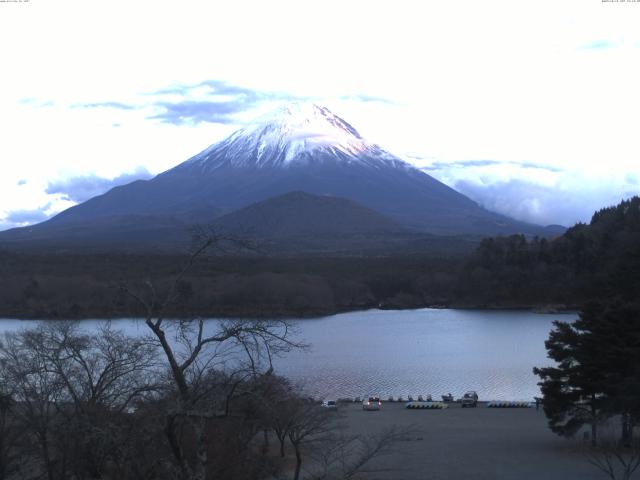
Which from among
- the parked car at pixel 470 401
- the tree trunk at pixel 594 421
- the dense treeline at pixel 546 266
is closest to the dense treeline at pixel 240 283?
the dense treeline at pixel 546 266

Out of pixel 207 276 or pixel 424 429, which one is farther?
pixel 207 276

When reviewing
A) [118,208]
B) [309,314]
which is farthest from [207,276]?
[118,208]

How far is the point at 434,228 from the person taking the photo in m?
128

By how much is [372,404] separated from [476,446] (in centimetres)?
557

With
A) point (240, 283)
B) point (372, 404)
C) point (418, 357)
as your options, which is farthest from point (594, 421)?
point (240, 283)

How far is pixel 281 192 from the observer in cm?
14250

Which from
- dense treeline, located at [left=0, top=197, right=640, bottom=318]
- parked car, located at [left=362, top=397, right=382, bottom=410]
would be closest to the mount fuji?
dense treeline, located at [left=0, top=197, right=640, bottom=318]

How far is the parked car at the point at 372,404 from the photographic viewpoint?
21.6 m

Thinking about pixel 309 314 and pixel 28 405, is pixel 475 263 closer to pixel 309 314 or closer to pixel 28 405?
pixel 309 314

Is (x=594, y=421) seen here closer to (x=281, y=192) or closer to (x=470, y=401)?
(x=470, y=401)

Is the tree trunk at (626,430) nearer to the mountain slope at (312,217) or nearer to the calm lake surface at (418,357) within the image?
the calm lake surface at (418,357)

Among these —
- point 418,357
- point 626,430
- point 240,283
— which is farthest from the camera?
point 240,283

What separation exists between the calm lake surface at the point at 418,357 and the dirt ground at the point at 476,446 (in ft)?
11.9

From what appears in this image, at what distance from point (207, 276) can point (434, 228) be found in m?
75.8
